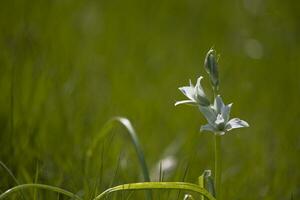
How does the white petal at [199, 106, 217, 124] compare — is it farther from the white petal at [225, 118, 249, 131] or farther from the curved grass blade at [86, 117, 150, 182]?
the curved grass blade at [86, 117, 150, 182]

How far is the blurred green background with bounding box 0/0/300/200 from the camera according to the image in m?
2.11

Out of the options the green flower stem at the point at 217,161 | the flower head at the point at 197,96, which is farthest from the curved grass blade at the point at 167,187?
the flower head at the point at 197,96

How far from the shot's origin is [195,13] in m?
4.98

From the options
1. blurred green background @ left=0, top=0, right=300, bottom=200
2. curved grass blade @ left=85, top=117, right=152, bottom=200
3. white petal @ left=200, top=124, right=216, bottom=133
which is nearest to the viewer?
white petal @ left=200, top=124, right=216, bottom=133

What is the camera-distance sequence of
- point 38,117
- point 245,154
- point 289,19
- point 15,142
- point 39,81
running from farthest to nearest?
point 289,19 < point 245,154 < point 39,81 < point 38,117 < point 15,142

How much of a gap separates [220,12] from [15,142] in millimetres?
3360

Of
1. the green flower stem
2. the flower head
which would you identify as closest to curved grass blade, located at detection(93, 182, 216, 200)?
the green flower stem

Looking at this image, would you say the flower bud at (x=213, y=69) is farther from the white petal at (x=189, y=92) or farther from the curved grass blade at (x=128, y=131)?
the curved grass blade at (x=128, y=131)

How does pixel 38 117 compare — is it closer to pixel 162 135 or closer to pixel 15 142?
pixel 15 142

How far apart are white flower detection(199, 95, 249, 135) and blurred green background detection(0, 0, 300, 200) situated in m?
0.31

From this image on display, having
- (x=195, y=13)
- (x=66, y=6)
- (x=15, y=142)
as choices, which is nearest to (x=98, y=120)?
(x=15, y=142)

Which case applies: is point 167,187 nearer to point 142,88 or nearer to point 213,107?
point 213,107

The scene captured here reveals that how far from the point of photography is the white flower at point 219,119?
1369 millimetres

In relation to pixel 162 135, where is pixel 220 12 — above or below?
above
